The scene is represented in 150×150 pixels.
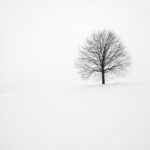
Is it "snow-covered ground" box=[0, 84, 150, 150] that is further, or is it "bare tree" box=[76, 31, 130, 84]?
"bare tree" box=[76, 31, 130, 84]

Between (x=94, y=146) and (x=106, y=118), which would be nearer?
(x=94, y=146)

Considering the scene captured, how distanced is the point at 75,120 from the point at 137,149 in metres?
2.94

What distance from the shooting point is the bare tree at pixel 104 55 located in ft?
59.4

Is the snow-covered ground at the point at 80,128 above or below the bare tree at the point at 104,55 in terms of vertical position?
below

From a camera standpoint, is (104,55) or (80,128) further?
(104,55)

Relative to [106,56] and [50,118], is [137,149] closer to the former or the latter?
[50,118]

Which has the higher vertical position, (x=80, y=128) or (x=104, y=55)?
(x=104, y=55)

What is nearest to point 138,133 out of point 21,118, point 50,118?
point 50,118

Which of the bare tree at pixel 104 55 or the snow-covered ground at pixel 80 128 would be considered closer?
the snow-covered ground at pixel 80 128

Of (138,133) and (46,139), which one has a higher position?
(138,133)

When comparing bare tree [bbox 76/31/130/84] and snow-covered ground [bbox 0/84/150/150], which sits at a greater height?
bare tree [bbox 76/31/130/84]

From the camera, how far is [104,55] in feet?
60.3

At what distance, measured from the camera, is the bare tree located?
1811cm

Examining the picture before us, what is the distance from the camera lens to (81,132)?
15.6 feet
